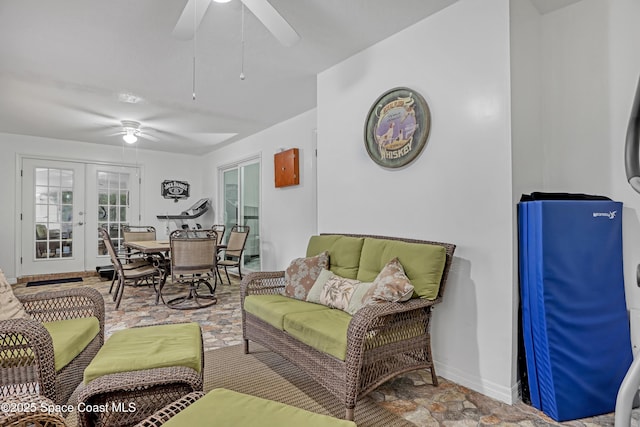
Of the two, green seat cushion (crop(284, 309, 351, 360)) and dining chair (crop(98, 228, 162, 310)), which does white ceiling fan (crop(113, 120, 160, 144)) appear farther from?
green seat cushion (crop(284, 309, 351, 360))

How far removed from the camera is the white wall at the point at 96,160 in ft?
19.0

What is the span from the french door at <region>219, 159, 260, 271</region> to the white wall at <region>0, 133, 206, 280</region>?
1163 millimetres

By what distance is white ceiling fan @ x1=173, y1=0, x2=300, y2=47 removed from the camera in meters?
1.77

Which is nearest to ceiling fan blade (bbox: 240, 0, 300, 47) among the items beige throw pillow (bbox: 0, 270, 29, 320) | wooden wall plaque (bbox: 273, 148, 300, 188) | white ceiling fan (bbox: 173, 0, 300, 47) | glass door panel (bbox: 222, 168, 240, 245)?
white ceiling fan (bbox: 173, 0, 300, 47)

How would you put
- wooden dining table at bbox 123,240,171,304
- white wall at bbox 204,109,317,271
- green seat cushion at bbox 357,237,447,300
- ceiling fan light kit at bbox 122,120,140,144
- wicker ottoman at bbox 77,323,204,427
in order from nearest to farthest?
wicker ottoman at bbox 77,323,204,427 → green seat cushion at bbox 357,237,447,300 → wooden dining table at bbox 123,240,171,304 → white wall at bbox 204,109,317,271 → ceiling fan light kit at bbox 122,120,140,144

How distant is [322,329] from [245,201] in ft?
15.0

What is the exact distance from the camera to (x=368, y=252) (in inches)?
101

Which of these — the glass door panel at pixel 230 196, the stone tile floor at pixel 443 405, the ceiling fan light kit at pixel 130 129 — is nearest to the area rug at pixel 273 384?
the stone tile floor at pixel 443 405

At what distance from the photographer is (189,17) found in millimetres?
1851

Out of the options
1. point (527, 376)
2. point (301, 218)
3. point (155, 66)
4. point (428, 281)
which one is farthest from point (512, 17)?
point (301, 218)

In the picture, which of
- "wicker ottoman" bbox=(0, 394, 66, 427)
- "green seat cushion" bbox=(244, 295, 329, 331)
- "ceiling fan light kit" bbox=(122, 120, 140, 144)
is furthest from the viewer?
"ceiling fan light kit" bbox=(122, 120, 140, 144)

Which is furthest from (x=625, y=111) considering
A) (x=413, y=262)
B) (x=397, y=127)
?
(x=413, y=262)

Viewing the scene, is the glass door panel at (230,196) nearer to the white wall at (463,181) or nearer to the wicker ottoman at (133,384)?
the white wall at (463,181)

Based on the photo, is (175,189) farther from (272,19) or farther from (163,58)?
(272,19)
